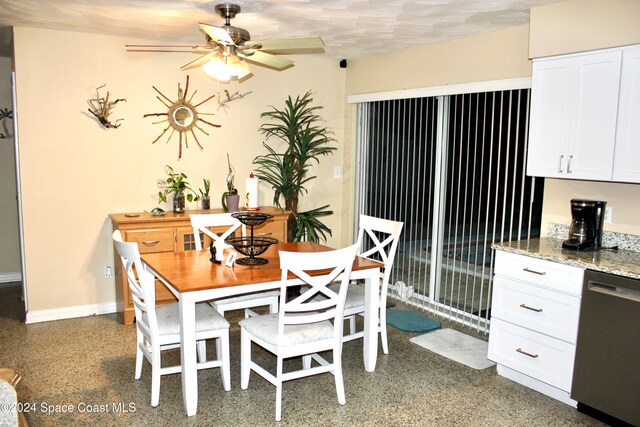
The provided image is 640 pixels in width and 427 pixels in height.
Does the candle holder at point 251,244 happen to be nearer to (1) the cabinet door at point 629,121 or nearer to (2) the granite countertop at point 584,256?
(2) the granite countertop at point 584,256

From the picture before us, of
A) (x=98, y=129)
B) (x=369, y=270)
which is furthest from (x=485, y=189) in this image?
(x=98, y=129)

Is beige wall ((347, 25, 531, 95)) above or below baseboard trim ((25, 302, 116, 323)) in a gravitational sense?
above

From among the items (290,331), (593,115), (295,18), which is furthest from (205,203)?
(593,115)

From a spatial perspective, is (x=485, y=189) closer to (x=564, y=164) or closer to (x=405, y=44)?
(x=564, y=164)

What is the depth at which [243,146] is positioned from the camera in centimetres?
538

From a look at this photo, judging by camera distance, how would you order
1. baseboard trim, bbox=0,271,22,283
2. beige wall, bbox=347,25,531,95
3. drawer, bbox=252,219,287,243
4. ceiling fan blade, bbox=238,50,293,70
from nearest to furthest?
ceiling fan blade, bbox=238,50,293,70, beige wall, bbox=347,25,531,95, drawer, bbox=252,219,287,243, baseboard trim, bbox=0,271,22,283

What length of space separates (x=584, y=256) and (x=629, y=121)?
0.82 m

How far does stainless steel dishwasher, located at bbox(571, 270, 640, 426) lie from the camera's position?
281cm

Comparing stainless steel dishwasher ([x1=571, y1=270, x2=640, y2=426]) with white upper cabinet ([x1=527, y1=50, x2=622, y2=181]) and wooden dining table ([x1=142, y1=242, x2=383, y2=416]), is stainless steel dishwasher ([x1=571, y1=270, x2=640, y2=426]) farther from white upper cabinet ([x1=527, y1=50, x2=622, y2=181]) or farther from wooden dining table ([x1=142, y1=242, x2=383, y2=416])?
wooden dining table ([x1=142, y1=242, x2=383, y2=416])

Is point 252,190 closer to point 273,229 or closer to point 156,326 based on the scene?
point 273,229

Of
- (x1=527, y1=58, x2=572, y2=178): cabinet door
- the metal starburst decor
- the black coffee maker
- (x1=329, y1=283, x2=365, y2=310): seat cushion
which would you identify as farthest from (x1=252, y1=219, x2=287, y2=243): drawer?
the black coffee maker

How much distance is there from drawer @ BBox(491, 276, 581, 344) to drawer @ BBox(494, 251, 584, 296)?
39mm

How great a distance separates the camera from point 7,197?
5.75m

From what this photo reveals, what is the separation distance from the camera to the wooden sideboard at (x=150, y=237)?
14.5 ft
